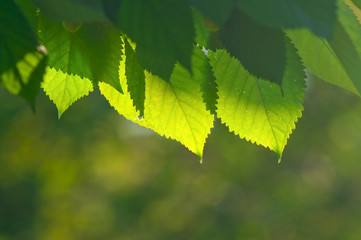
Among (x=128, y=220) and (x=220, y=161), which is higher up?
(x=220, y=161)

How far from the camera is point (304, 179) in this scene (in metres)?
16.2

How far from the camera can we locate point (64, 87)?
1274 mm

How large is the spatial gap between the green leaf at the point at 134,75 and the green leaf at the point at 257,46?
25 cm

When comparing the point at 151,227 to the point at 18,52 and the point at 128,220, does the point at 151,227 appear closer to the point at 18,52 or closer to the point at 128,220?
the point at 128,220

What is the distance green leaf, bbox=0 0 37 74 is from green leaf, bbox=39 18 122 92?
20 centimetres

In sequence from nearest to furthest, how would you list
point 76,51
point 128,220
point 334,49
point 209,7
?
1. point 209,7
2. point 334,49
3. point 76,51
4. point 128,220

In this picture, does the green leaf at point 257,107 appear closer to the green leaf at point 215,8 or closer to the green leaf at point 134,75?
the green leaf at point 134,75

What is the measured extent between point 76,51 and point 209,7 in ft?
1.37

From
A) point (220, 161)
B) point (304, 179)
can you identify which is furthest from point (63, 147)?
point (304, 179)

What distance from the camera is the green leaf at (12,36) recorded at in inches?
33.8

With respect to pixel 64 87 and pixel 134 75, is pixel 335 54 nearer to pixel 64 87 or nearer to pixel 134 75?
pixel 134 75

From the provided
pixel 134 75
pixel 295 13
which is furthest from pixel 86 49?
pixel 295 13

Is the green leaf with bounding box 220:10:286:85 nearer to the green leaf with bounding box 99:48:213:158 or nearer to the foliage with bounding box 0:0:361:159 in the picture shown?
the foliage with bounding box 0:0:361:159

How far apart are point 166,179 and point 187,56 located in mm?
15072
